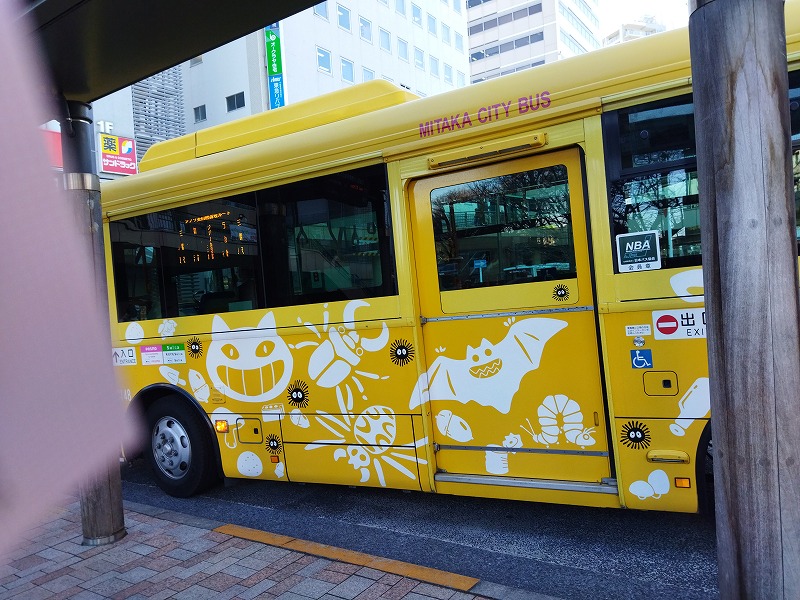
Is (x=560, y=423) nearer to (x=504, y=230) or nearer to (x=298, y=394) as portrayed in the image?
(x=504, y=230)

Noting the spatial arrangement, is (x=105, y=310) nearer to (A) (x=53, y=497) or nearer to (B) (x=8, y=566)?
(B) (x=8, y=566)

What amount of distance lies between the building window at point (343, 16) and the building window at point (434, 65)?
32.3ft

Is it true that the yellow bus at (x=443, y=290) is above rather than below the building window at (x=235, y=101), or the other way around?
below

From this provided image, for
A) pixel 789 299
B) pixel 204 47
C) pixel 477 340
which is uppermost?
pixel 204 47

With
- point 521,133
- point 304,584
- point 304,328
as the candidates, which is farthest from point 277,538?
point 521,133

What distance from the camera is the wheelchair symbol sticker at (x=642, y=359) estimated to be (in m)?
3.40

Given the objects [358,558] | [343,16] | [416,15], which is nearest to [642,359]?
[358,558]

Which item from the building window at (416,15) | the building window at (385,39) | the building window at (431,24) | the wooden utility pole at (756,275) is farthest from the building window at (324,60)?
the wooden utility pole at (756,275)

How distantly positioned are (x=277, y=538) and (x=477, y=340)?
193cm

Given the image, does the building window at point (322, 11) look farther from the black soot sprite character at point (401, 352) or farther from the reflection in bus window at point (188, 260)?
the black soot sprite character at point (401, 352)

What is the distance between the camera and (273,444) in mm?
4758

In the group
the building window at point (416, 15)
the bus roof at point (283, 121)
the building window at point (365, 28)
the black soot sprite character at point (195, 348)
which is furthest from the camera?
the building window at point (416, 15)

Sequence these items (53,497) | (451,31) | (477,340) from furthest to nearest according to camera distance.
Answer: (451,31) < (53,497) < (477,340)

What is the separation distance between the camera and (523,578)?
3.39 meters
